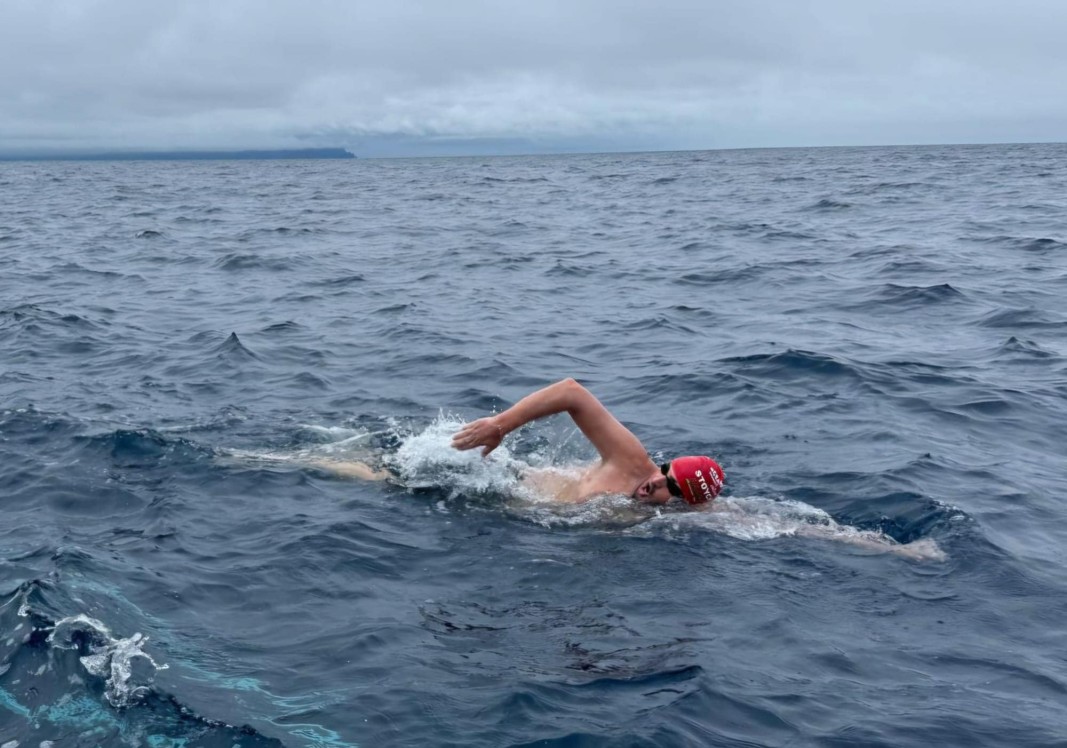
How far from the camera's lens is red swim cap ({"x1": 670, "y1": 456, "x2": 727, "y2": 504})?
816cm

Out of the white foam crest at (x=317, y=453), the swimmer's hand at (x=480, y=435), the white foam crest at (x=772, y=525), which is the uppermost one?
the swimmer's hand at (x=480, y=435)

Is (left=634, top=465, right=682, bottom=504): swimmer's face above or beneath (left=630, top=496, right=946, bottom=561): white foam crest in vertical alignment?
above

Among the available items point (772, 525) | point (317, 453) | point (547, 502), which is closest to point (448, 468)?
point (547, 502)

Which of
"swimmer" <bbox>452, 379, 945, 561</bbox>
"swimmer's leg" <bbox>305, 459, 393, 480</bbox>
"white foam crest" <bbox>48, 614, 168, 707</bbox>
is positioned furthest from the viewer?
"swimmer's leg" <bbox>305, 459, 393, 480</bbox>

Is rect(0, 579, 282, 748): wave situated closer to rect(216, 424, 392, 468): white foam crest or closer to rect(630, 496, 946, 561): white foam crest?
rect(216, 424, 392, 468): white foam crest

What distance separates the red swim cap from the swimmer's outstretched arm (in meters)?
0.43

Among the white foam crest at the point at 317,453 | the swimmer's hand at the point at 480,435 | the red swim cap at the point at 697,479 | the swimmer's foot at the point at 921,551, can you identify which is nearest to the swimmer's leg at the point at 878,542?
the swimmer's foot at the point at 921,551

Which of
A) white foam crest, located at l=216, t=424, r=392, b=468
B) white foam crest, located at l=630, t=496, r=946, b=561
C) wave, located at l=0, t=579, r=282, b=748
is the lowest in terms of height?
white foam crest, located at l=630, t=496, r=946, b=561

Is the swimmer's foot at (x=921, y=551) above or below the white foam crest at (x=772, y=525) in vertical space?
below

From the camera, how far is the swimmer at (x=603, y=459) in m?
7.80

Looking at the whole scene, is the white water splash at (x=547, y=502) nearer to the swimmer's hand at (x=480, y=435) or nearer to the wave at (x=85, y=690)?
the swimmer's hand at (x=480, y=435)

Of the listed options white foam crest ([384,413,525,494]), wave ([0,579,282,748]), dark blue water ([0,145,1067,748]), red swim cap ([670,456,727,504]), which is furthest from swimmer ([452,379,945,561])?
wave ([0,579,282,748])

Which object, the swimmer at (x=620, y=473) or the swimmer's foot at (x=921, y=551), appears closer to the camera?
the swimmer's foot at (x=921, y=551)

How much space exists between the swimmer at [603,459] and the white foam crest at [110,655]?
2.89m
